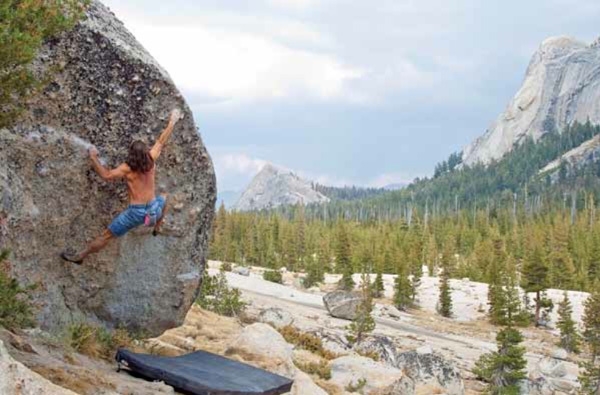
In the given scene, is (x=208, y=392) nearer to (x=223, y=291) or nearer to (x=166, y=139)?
(x=166, y=139)

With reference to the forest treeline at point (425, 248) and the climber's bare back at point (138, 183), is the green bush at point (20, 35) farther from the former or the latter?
the forest treeline at point (425, 248)

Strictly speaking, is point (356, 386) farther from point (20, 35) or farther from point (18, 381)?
point (20, 35)

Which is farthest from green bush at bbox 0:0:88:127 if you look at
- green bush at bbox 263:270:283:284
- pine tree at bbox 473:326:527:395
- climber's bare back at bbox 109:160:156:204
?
green bush at bbox 263:270:283:284

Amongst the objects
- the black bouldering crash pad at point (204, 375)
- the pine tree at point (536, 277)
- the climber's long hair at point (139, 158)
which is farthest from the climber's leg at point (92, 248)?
the pine tree at point (536, 277)

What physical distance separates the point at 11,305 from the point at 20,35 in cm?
372

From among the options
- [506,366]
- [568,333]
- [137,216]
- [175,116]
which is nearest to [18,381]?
[137,216]

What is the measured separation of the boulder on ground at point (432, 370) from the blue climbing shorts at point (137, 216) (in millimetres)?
20561

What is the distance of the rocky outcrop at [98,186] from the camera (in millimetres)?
10234

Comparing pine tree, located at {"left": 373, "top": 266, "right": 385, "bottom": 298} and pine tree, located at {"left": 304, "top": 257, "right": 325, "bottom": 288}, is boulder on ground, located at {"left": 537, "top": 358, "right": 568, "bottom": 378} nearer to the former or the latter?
pine tree, located at {"left": 373, "top": 266, "right": 385, "bottom": 298}

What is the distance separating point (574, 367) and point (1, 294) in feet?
138

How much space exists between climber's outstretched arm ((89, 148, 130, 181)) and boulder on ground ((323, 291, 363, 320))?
41.7m

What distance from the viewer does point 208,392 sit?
370 inches

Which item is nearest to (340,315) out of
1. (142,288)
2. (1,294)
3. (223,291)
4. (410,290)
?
(410,290)

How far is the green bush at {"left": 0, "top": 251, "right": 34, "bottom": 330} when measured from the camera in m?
8.43
